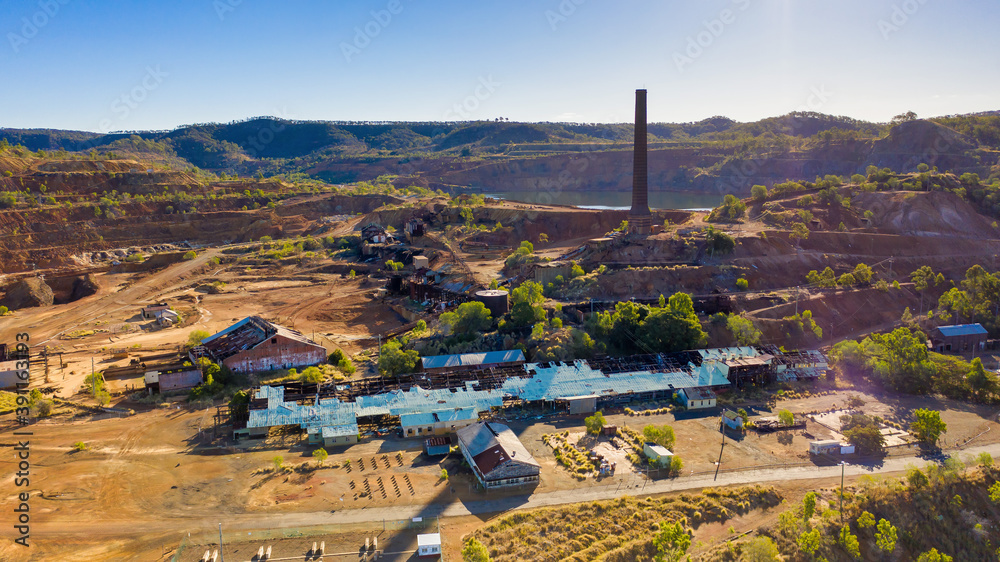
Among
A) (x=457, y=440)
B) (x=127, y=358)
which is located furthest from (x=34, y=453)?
(x=457, y=440)

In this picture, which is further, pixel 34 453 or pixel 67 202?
pixel 67 202

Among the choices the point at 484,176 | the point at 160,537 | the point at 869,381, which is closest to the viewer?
the point at 160,537

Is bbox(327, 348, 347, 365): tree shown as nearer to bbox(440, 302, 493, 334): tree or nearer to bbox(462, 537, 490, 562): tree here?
bbox(440, 302, 493, 334): tree

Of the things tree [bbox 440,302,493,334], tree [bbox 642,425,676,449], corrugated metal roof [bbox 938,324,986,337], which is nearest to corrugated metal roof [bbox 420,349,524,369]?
tree [bbox 440,302,493,334]

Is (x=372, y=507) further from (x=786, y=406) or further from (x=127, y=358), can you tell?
(x=127, y=358)

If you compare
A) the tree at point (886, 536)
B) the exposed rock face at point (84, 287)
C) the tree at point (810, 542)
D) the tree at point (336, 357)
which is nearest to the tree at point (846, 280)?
the tree at point (886, 536)

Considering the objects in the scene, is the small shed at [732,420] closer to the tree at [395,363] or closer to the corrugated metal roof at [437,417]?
the corrugated metal roof at [437,417]

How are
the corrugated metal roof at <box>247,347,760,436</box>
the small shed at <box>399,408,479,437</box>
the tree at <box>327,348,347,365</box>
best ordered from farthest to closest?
the tree at <box>327,348,347,365</box>
the corrugated metal roof at <box>247,347,760,436</box>
the small shed at <box>399,408,479,437</box>
